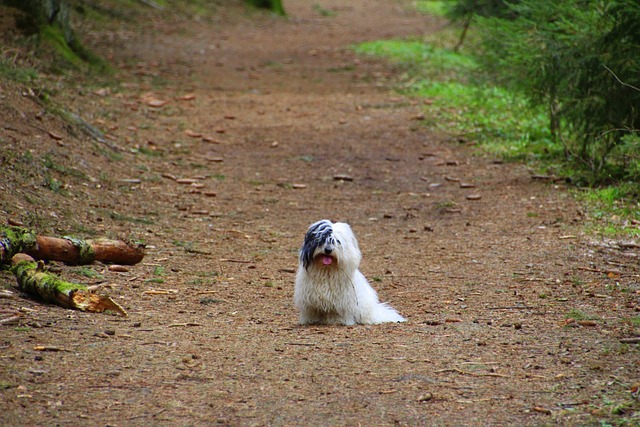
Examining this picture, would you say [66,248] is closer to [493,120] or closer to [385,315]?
[385,315]

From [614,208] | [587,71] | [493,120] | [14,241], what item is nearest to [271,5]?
[493,120]

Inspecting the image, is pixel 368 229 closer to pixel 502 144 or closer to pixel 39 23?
pixel 502 144

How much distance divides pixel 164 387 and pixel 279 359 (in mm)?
906

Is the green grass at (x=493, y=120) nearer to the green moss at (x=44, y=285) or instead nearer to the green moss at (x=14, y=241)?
the green moss at (x=44, y=285)

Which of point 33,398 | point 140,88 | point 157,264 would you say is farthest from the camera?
point 140,88

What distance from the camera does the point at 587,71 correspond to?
11.0 m

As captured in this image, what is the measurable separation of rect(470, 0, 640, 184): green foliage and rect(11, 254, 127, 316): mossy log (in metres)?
6.28

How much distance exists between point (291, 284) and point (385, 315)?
1670 millimetres

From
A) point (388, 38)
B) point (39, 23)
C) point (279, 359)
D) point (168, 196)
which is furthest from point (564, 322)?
point (388, 38)

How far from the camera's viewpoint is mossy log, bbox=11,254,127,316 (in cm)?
629

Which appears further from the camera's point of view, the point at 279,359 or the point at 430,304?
the point at 430,304

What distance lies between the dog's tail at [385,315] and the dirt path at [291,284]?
224mm

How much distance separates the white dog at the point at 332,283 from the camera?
6.60 m

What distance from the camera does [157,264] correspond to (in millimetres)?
8359
